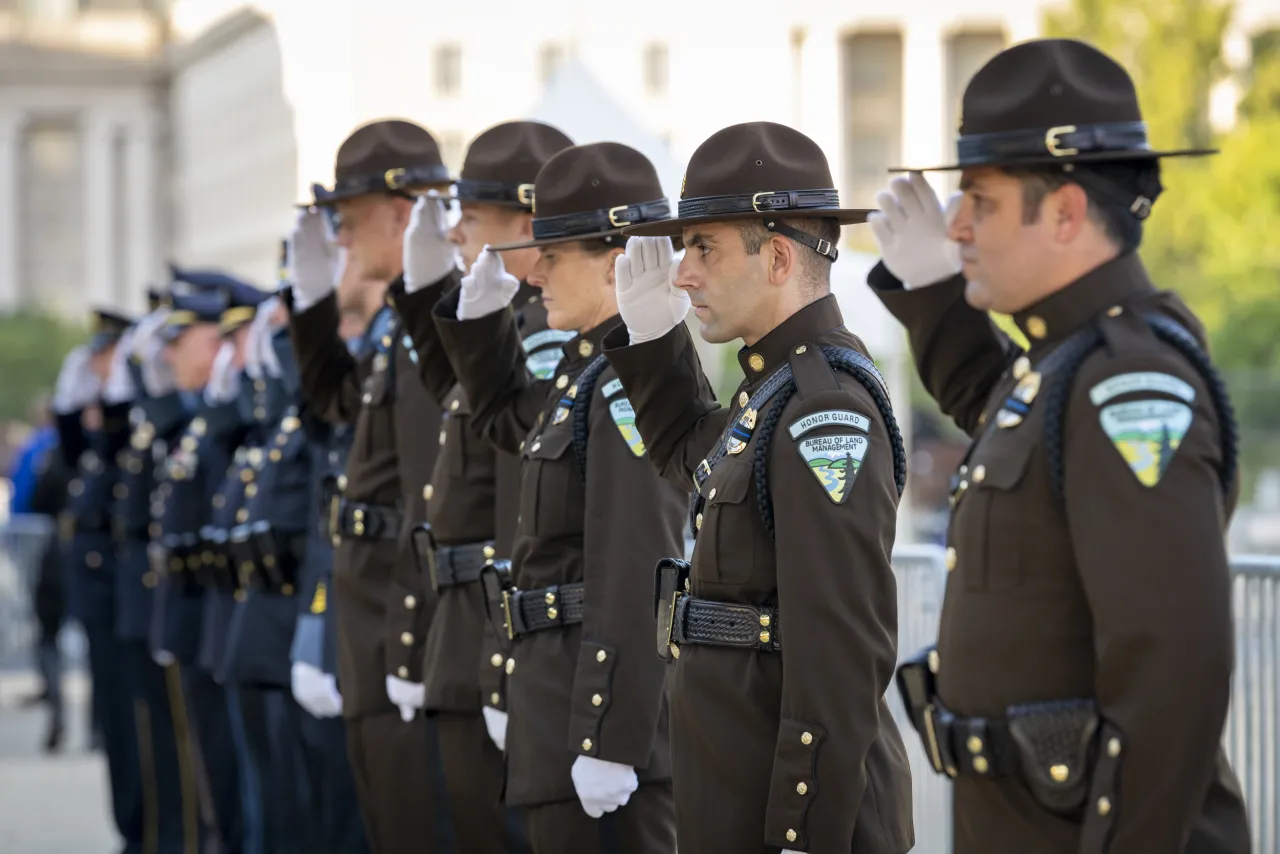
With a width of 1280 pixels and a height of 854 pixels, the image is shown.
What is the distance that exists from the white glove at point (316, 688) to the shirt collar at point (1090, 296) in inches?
143

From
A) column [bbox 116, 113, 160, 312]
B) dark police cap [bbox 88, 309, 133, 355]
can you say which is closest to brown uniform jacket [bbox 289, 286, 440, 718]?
dark police cap [bbox 88, 309, 133, 355]

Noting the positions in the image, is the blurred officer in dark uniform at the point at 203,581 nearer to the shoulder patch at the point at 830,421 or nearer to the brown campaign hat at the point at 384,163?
the brown campaign hat at the point at 384,163

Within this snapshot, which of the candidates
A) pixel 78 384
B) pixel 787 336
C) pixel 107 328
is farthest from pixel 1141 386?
pixel 78 384

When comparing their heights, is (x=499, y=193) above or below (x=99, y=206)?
below

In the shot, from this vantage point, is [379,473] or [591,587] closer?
[591,587]

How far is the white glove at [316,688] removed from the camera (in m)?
6.42

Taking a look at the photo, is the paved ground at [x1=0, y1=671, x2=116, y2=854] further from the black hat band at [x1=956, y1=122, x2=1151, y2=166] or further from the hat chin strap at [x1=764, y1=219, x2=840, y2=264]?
the black hat band at [x1=956, y1=122, x2=1151, y2=166]

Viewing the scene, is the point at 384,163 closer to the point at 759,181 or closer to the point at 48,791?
the point at 759,181

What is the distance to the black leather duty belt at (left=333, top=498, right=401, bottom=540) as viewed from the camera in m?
6.05

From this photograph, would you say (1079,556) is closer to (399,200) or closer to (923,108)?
(399,200)

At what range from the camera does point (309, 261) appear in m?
6.41

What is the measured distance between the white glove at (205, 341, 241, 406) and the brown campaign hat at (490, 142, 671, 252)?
3603mm

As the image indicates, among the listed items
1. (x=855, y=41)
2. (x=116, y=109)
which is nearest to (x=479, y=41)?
(x=855, y=41)

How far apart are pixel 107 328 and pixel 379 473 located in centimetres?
525
